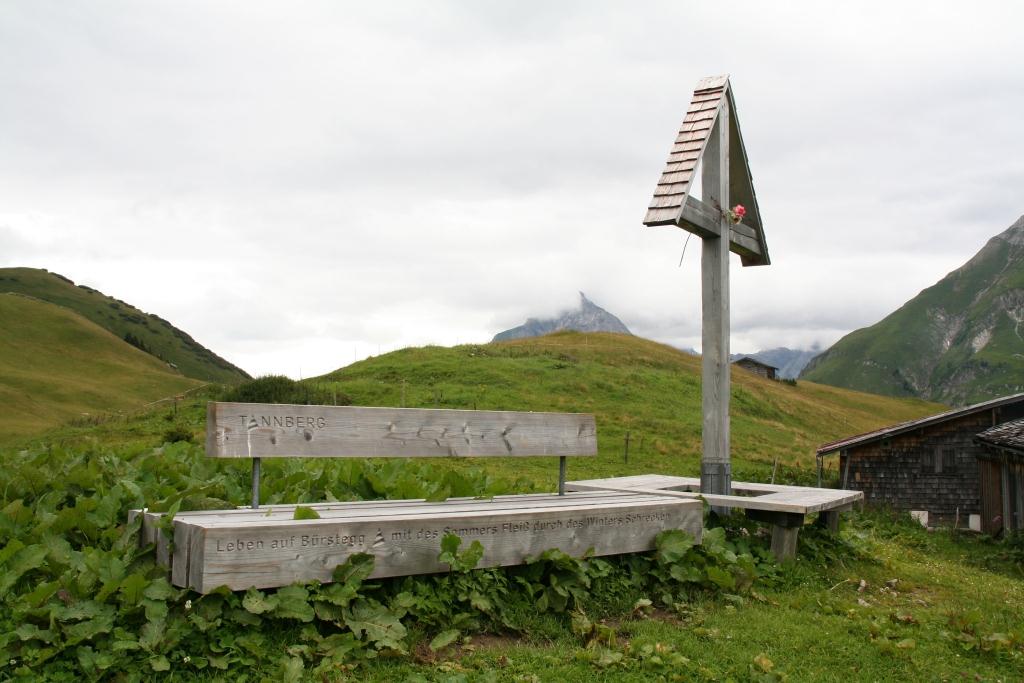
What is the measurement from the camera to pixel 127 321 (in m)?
173

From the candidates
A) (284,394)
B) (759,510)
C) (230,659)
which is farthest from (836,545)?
(284,394)

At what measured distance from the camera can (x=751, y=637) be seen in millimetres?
5496

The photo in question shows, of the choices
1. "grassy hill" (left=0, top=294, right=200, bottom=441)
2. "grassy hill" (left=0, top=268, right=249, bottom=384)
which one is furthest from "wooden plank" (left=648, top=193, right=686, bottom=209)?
"grassy hill" (left=0, top=268, right=249, bottom=384)

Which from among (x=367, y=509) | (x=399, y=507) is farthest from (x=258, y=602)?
(x=399, y=507)

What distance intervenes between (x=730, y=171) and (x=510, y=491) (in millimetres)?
4530

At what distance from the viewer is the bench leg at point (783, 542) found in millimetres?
7379

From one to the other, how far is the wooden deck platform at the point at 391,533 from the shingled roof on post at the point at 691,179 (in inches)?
108

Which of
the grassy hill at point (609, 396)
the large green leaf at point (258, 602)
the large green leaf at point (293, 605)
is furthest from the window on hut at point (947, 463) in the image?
the large green leaf at point (258, 602)

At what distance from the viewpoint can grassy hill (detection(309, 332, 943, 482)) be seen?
30.3 m

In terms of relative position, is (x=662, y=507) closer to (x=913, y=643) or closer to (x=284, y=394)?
(x=913, y=643)

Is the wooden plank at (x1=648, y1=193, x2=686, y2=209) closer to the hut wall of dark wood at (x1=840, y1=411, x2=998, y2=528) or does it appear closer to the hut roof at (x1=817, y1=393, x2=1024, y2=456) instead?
the hut roof at (x1=817, y1=393, x2=1024, y2=456)

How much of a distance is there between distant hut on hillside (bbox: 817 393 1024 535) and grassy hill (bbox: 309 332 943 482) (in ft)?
10.7

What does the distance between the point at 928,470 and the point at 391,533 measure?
2465 centimetres

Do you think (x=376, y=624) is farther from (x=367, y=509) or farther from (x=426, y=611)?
(x=367, y=509)
